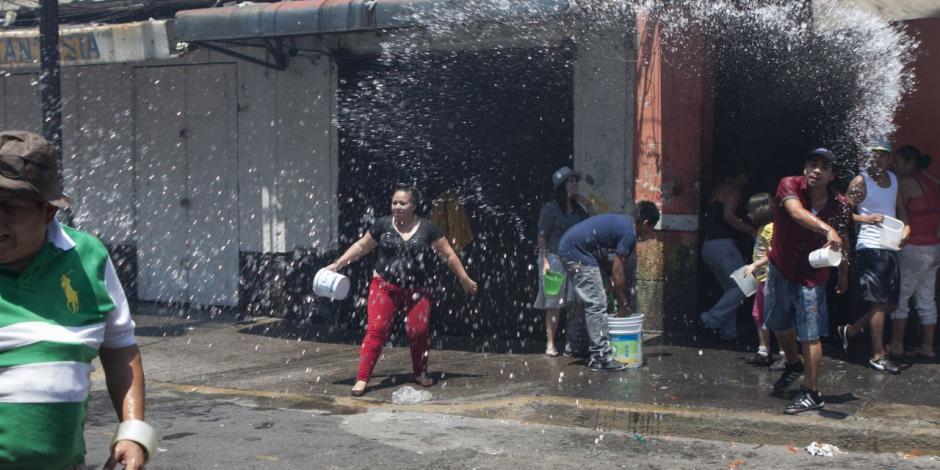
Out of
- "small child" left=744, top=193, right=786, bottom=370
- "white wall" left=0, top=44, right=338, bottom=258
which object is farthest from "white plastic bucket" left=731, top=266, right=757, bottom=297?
"white wall" left=0, top=44, right=338, bottom=258

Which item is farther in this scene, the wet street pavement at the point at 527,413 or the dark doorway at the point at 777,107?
the dark doorway at the point at 777,107

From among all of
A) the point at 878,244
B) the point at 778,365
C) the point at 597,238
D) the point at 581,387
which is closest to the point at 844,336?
the point at 778,365

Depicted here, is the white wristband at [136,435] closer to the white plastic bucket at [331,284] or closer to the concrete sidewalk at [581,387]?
the concrete sidewalk at [581,387]

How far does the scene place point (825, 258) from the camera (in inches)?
281

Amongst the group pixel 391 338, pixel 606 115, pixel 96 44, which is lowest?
pixel 391 338

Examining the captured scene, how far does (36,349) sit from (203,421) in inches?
195

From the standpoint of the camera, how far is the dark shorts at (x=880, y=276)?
8.55 metres

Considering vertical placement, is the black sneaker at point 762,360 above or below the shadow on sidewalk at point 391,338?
above

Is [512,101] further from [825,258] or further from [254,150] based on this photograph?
[825,258]

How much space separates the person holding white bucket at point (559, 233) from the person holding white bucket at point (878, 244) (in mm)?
2331

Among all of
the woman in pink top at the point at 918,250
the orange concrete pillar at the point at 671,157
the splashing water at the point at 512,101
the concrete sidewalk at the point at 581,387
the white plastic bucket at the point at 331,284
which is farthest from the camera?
the orange concrete pillar at the point at 671,157

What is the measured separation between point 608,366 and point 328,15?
406 centimetres

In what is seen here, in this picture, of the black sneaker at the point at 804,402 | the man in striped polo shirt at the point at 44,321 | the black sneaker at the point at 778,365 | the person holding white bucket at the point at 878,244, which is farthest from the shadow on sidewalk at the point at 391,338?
the man in striped polo shirt at the point at 44,321

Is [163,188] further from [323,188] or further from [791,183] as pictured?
[791,183]
